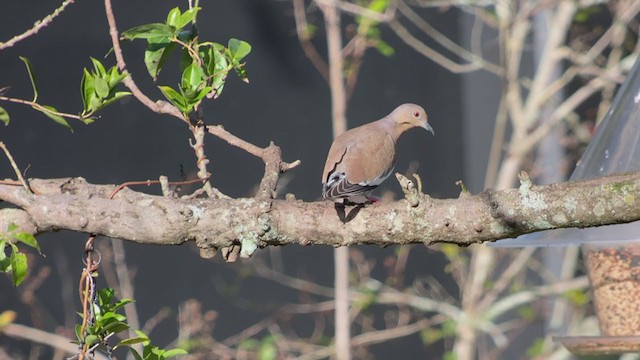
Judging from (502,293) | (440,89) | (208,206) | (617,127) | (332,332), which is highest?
(440,89)

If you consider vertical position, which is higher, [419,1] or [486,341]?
[419,1]

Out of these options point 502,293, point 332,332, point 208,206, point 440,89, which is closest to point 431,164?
point 440,89

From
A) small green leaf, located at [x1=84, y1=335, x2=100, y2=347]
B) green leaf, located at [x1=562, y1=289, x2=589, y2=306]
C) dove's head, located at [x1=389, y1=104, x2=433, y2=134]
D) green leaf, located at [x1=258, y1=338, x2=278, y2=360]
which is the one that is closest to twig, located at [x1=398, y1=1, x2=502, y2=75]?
green leaf, located at [x1=562, y1=289, x2=589, y2=306]

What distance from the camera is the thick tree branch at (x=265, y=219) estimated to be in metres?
1.63

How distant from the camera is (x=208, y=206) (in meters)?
1.72

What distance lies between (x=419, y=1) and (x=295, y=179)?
1265 millimetres

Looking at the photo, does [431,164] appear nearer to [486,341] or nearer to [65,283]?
[486,341]

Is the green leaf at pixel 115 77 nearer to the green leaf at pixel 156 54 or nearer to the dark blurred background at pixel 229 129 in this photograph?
the green leaf at pixel 156 54

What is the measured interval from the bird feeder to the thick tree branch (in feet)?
1.95

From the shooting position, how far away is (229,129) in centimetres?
470

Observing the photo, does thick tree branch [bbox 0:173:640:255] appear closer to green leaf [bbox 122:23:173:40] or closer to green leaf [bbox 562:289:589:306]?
green leaf [bbox 122:23:173:40]

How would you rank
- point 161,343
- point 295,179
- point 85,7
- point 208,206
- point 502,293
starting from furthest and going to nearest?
point 502,293 → point 295,179 → point 161,343 → point 85,7 → point 208,206

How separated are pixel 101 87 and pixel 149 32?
0.15 meters

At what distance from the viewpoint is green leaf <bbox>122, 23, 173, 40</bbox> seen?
71.2 inches
